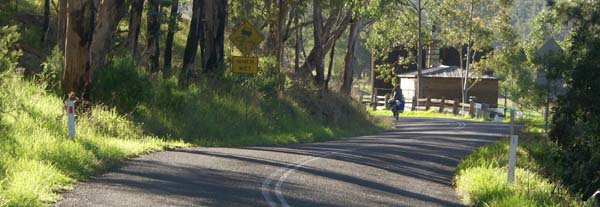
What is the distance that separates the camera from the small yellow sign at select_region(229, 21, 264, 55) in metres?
24.6

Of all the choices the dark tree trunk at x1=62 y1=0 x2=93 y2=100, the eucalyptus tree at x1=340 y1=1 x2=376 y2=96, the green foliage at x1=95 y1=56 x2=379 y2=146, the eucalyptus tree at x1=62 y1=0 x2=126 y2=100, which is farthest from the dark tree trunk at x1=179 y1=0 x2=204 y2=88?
the eucalyptus tree at x1=340 y1=1 x2=376 y2=96

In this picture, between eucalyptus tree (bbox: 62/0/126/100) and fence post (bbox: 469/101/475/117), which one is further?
fence post (bbox: 469/101/475/117)

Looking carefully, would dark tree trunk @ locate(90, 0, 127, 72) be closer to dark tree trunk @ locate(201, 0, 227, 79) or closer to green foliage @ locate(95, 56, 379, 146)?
green foliage @ locate(95, 56, 379, 146)

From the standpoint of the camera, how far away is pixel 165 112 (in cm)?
2222

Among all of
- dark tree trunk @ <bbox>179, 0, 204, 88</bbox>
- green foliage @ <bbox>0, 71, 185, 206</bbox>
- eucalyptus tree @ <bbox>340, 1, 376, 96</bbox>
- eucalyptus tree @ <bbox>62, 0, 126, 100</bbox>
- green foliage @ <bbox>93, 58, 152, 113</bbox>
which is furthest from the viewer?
eucalyptus tree @ <bbox>340, 1, 376, 96</bbox>

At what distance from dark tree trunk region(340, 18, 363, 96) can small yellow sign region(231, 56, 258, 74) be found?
1270cm

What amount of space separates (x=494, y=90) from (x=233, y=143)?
175ft

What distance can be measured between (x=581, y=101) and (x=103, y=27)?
37.0 ft

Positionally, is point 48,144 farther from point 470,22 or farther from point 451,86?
point 451,86

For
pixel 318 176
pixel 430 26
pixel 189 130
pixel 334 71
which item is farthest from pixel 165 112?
pixel 334 71

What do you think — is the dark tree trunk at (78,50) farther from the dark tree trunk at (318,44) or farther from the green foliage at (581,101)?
the dark tree trunk at (318,44)

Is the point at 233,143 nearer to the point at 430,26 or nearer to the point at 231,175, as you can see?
the point at 231,175

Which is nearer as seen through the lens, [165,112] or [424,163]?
[424,163]

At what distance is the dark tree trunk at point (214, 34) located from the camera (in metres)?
27.9
